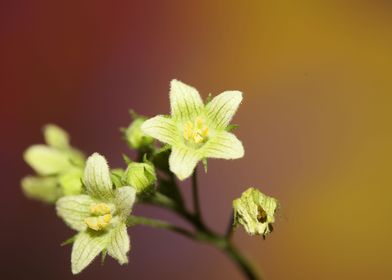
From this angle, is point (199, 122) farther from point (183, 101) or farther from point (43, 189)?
point (43, 189)

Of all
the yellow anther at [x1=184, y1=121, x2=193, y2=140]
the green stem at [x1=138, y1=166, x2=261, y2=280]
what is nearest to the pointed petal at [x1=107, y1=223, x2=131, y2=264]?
the green stem at [x1=138, y1=166, x2=261, y2=280]

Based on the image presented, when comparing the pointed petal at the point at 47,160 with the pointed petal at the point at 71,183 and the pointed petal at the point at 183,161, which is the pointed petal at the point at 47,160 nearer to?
the pointed petal at the point at 71,183

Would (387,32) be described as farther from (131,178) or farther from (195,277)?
(131,178)

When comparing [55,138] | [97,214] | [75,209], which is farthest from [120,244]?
[55,138]

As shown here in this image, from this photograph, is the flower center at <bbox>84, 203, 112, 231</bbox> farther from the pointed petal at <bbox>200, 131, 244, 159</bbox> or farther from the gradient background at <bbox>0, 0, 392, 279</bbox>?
the gradient background at <bbox>0, 0, 392, 279</bbox>

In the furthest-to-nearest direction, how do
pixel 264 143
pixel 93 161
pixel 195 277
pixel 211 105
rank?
pixel 264 143 → pixel 195 277 → pixel 211 105 → pixel 93 161

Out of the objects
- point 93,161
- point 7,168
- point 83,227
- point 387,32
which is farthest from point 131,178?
point 387,32
